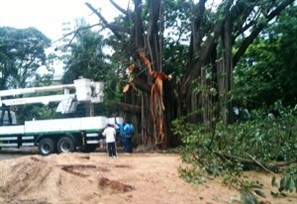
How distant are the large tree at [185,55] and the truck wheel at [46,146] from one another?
3470 millimetres

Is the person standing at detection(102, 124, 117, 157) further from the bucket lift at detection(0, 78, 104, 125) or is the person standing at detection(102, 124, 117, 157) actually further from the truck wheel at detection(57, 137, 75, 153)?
the bucket lift at detection(0, 78, 104, 125)

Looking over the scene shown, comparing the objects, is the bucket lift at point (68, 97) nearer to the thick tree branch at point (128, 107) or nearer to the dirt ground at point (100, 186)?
the thick tree branch at point (128, 107)

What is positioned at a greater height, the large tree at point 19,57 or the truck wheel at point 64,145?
the large tree at point 19,57

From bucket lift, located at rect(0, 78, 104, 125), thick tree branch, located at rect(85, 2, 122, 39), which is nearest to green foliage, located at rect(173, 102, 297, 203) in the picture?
thick tree branch, located at rect(85, 2, 122, 39)

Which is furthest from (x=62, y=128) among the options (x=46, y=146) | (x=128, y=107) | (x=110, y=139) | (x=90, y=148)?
(x=110, y=139)

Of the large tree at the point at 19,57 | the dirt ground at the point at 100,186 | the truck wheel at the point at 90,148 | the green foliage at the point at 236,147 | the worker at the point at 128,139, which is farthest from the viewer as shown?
the large tree at the point at 19,57

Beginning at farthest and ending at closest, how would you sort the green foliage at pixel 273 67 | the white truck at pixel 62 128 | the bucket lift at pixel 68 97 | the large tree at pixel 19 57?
1. the large tree at pixel 19 57
2. the bucket lift at pixel 68 97
3. the white truck at pixel 62 128
4. the green foliage at pixel 273 67

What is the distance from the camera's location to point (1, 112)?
20406 millimetres

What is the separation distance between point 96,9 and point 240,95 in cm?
750

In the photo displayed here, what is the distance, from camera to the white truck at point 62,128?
17875 millimetres

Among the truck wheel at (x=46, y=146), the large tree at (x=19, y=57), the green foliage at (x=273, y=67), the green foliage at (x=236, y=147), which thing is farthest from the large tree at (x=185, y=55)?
the large tree at (x=19, y=57)

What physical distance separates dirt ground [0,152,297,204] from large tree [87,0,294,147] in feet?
18.2

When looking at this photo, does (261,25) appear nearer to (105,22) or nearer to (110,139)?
(105,22)

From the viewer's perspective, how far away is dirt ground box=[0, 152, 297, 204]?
742cm
